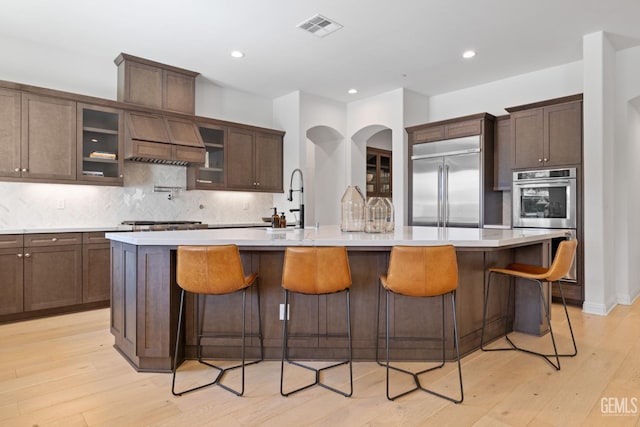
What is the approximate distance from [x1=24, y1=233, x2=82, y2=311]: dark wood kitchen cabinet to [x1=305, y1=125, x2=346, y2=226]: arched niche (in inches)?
143

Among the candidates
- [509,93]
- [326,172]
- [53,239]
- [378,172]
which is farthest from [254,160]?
[509,93]

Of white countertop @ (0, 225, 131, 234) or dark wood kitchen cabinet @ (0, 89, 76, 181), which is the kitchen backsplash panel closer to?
white countertop @ (0, 225, 131, 234)

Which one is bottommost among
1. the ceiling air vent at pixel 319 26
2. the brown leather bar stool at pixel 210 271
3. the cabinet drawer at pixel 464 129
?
the brown leather bar stool at pixel 210 271

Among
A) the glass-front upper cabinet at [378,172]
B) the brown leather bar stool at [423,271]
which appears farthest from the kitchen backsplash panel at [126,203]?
the brown leather bar stool at [423,271]

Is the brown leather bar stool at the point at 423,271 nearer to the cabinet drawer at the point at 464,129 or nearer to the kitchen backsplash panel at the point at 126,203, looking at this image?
the cabinet drawer at the point at 464,129

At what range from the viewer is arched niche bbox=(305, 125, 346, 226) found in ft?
22.4

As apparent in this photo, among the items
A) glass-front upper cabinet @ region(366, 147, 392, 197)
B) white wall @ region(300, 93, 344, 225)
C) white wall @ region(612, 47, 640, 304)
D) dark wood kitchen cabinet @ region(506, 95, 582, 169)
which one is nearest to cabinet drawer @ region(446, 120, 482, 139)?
dark wood kitchen cabinet @ region(506, 95, 582, 169)

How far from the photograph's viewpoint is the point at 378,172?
842 cm

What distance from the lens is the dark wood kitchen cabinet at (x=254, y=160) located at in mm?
5590

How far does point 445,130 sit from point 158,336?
4.68m

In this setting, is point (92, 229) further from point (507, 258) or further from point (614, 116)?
Result: point (614, 116)

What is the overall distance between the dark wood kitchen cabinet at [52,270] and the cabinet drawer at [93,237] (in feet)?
0.16

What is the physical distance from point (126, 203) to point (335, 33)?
3292 mm

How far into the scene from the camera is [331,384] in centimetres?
238
